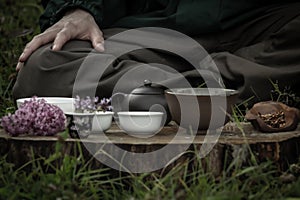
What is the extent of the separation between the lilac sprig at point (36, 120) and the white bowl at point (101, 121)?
129 millimetres

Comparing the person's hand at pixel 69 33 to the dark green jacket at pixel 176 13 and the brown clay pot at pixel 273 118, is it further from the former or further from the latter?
the brown clay pot at pixel 273 118

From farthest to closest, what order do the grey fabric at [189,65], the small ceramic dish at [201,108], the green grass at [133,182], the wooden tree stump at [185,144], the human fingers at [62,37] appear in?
the human fingers at [62,37]
the grey fabric at [189,65]
the small ceramic dish at [201,108]
the wooden tree stump at [185,144]
the green grass at [133,182]

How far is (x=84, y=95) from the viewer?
11.1 feet

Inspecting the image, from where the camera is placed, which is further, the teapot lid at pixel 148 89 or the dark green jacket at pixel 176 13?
the dark green jacket at pixel 176 13

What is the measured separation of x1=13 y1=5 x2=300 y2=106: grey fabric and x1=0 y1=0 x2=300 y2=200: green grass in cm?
79

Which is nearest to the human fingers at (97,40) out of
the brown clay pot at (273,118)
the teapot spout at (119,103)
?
the teapot spout at (119,103)

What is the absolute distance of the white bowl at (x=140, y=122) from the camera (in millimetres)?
2705

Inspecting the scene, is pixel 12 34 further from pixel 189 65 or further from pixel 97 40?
pixel 189 65

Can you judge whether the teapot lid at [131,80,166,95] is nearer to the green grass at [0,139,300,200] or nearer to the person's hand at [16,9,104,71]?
the green grass at [0,139,300,200]

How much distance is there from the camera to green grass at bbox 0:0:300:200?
2309mm

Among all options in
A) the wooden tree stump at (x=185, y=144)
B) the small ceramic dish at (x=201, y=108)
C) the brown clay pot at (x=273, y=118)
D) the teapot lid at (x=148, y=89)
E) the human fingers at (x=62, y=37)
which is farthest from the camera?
the human fingers at (x=62, y=37)

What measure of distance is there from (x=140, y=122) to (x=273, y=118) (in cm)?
58

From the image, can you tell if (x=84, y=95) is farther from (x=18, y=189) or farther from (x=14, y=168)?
(x=18, y=189)

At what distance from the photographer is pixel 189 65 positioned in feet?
12.3
